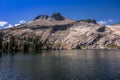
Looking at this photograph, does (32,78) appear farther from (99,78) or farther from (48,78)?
(99,78)

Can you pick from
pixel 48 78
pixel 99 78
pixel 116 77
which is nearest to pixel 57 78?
pixel 48 78

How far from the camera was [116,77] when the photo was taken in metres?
76.4

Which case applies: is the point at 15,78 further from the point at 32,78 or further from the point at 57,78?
the point at 57,78

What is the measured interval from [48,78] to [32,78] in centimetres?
564

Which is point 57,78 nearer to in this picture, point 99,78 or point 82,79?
point 82,79

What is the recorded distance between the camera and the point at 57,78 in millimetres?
75500

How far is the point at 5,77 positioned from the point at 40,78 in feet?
43.3

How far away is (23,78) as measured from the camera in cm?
7600

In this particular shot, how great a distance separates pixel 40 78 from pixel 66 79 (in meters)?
8.92

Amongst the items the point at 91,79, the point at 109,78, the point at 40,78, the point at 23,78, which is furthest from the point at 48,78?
the point at 109,78

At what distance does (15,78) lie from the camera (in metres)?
76.2

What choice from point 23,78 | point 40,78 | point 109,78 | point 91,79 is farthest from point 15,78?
point 109,78

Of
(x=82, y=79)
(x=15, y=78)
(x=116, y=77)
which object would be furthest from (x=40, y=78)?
(x=116, y=77)

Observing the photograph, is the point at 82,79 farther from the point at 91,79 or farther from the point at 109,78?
the point at 109,78
